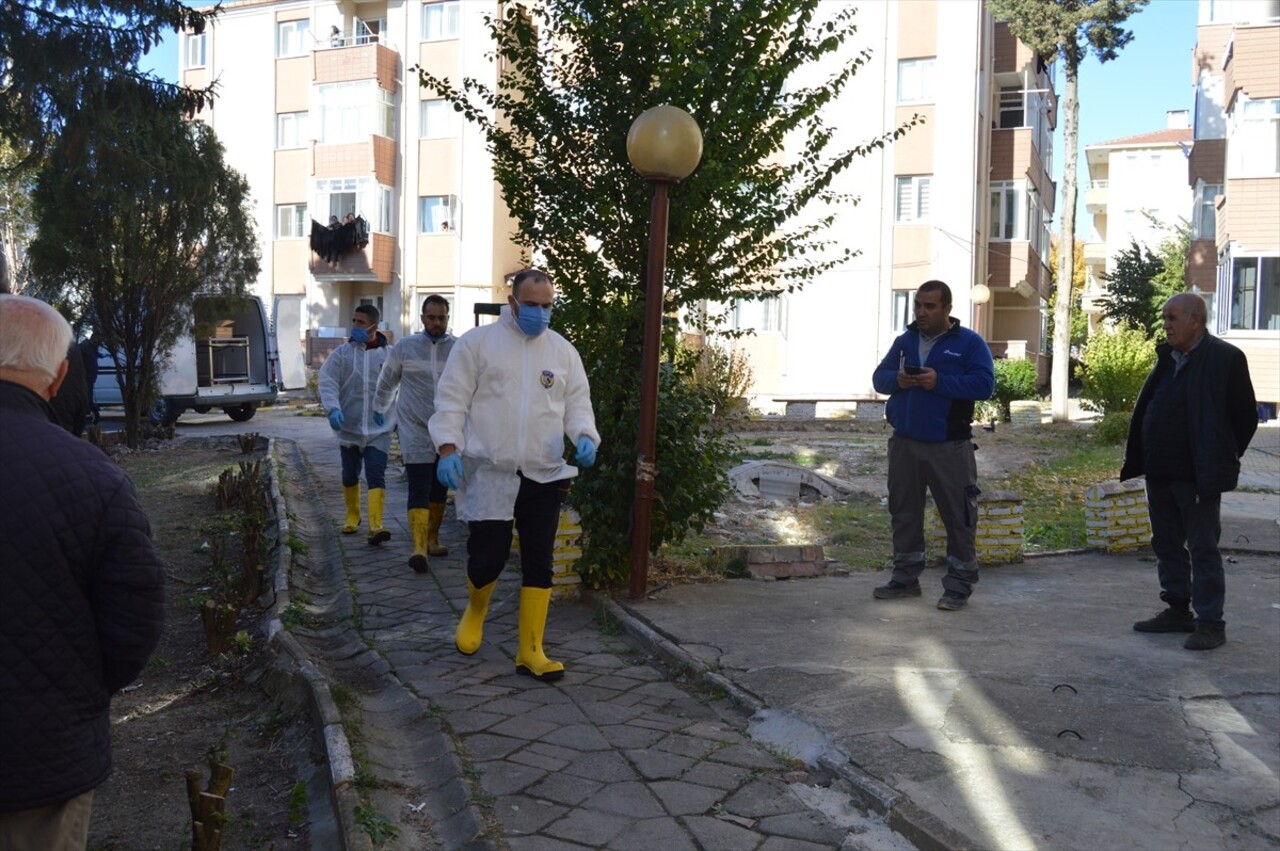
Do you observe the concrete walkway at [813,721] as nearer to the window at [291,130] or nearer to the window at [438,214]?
the window at [438,214]

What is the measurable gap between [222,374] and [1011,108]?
24775 millimetres

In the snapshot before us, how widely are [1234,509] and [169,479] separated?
1163 cm

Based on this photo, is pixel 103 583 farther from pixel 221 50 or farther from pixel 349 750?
pixel 221 50

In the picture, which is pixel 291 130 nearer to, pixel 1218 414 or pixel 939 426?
pixel 939 426

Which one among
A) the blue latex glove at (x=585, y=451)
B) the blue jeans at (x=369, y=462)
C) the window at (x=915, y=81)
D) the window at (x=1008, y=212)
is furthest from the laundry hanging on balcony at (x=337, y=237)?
the blue latex glove at (x=585, y=451)

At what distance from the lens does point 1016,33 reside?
3084cm

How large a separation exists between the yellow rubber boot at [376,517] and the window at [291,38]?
34.9 metres

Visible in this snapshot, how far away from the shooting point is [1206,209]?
3362cm

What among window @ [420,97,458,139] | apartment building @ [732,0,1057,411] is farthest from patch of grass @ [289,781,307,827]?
window @ [420,97,458,139]

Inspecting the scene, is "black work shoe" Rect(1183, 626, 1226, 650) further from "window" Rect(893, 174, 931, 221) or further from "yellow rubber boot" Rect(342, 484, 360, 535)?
"window" Rect(893, 174, 931, 221)

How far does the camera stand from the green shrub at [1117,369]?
21406mm

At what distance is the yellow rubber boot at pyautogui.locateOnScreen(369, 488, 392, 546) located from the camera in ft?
30.7

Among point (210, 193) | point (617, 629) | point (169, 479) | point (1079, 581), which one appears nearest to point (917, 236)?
point (210, 193)

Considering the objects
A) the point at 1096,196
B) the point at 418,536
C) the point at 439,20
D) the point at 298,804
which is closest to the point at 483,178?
the point at 439,20
